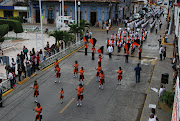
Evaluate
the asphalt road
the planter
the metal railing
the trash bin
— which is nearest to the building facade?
the metal railing

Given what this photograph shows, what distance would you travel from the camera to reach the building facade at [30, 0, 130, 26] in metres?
43.0

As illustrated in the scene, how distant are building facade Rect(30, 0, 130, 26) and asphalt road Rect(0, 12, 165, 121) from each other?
24894 millimetres

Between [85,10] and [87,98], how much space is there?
32.3 m

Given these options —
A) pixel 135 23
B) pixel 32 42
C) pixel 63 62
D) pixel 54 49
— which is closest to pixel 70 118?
pixel 63 62

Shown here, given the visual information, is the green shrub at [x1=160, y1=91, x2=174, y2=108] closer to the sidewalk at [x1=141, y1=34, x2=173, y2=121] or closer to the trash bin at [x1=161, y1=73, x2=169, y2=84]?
the sidewalk at [x1=141, y1=34, x2=173, y2=121]

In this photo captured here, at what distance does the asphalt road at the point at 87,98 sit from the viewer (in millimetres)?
11922

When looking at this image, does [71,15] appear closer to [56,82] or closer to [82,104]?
[56,82]

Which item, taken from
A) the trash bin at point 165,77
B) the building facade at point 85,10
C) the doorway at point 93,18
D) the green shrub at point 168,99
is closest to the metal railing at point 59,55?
the trash bin at point 165,77

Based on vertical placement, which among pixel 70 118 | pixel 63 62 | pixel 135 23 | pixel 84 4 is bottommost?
pixel 70 118

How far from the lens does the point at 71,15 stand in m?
45.0

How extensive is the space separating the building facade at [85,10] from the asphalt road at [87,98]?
2489cm

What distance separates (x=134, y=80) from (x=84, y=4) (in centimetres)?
2980

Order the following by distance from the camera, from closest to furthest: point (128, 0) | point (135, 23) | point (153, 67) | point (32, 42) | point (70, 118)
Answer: point (70, 118) → point (153, 67) → point (32, 42) → point (135, 23) → point (128, 0)

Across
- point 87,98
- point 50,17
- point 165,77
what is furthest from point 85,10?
point 165,77
